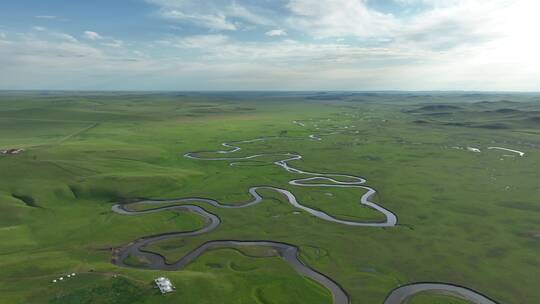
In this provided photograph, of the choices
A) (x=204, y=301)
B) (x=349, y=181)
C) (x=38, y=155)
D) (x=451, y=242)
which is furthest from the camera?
(x=38, y=155)

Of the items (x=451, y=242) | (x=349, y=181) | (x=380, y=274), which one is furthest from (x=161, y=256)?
(x=349, y=181)

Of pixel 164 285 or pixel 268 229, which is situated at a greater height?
pixel 164 285

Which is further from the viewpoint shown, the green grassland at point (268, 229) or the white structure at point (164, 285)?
the green grassland at point (268, 229)

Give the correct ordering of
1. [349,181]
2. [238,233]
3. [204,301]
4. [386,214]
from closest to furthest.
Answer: [204,301]
[238,233]
[386,214]
[349,181]

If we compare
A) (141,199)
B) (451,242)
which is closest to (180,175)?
(141,199)

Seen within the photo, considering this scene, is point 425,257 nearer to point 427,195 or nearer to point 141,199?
point 427,195

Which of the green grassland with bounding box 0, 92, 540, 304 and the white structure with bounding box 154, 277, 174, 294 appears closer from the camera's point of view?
the white structure with bounding box 154, 277, 174, 294

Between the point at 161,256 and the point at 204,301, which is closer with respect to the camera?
the point at 204,301

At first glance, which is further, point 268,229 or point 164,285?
point 268,229
